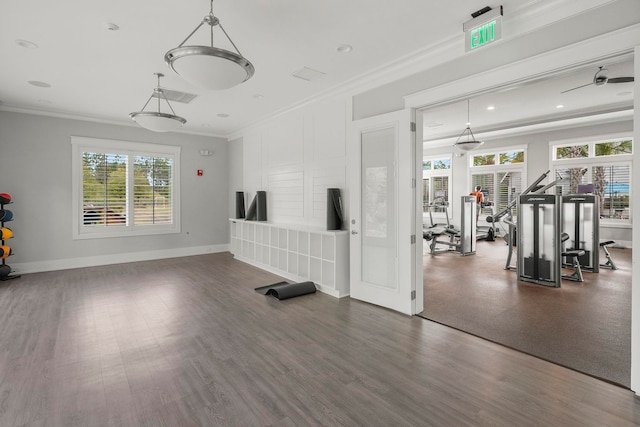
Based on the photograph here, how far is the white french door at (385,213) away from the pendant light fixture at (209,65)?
194cm

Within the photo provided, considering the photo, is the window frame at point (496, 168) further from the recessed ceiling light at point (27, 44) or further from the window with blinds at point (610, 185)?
the recessed ceiling light at point (27, 44)

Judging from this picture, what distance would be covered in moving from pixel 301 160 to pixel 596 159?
7868 mm

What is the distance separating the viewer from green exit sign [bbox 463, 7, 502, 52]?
2821 mm

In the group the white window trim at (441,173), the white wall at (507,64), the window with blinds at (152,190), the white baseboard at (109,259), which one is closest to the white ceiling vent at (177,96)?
the white wall at (507,64)

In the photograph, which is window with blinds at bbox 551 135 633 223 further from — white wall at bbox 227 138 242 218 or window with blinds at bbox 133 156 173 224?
window with blinds at bbox 133 156 173 224

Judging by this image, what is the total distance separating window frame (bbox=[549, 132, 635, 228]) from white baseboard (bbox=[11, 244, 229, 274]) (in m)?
9.39

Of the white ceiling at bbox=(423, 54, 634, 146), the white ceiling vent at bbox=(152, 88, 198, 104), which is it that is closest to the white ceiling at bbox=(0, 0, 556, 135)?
the white ceiling vent at bbox=(152, 88, 198, 104)

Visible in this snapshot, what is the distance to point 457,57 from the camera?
3.35 m

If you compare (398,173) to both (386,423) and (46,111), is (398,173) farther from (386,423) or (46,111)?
(46,111)

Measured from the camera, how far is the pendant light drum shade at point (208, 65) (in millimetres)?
2447

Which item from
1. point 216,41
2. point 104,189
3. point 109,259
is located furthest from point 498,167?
point 109,259

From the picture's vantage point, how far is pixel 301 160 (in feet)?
18.8

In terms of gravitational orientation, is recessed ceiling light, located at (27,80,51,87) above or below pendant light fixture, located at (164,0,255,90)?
above

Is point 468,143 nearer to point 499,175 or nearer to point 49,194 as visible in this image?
point 499,175
